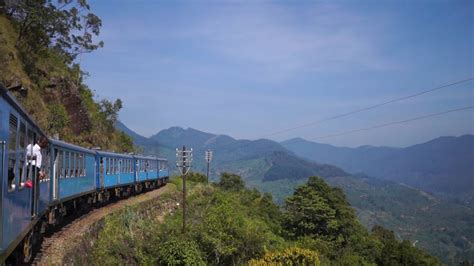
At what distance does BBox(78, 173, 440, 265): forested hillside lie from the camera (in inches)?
772

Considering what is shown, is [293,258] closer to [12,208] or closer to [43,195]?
[43,195]

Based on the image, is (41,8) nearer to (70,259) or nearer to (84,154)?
(84,154)

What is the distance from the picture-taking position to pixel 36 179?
10.7 meters

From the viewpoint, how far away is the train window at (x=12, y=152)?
22.5ft

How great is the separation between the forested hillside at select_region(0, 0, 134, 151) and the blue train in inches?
361

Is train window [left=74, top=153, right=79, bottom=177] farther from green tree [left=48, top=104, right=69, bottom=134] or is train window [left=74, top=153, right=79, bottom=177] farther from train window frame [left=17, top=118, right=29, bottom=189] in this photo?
green tree [left=48, top=104, right=69, bottom=134]

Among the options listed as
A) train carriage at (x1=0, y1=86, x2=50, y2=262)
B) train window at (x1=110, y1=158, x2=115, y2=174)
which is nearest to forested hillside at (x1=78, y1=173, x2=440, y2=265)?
train window at (x1=110, y1=158, x2=115, y2=174)

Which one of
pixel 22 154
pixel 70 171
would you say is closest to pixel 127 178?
pixel 70 171

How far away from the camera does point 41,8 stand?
39.5m

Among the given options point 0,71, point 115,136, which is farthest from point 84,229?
point 115,136

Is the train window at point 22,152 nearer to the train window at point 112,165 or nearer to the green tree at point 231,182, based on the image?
the train window at point 112,165

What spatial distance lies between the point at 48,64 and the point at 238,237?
2449 cm

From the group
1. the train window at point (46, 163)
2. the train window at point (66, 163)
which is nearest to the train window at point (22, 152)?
the train window at point (46, 163)

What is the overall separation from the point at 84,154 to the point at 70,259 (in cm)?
864
